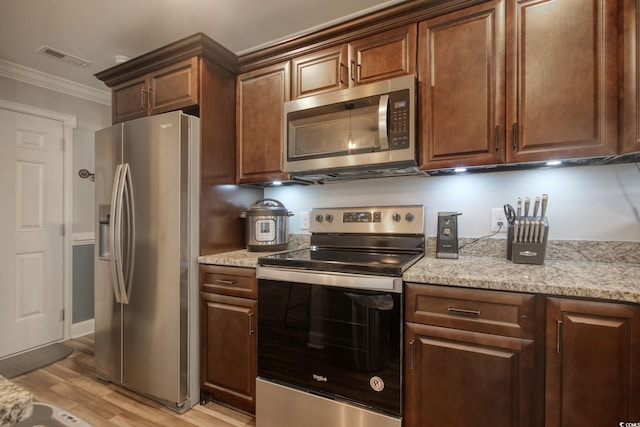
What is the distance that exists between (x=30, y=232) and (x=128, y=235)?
156 cm

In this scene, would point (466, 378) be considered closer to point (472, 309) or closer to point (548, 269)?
point (472, 309)

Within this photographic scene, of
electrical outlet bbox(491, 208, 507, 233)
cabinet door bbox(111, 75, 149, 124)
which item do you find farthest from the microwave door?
cabinet door bbox(111, 75, 149, 124)

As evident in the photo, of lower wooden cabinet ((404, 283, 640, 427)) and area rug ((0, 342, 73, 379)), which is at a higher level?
lower wooden cabinet ((404, 283, 640, 427))

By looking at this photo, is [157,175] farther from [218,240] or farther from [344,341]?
[344,341]

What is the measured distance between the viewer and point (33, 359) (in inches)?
101

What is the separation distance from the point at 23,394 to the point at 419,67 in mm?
1876

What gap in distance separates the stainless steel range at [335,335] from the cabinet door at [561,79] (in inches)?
26.9

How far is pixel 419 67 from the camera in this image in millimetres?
1680

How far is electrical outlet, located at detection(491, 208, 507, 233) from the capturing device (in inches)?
69.0

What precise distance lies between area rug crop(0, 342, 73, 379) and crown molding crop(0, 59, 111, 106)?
7.75ft

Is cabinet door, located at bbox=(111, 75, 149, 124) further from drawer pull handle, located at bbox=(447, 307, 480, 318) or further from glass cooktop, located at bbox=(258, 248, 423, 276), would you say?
drawer pull handle, located at bbox=(447, 307, 480, 318)

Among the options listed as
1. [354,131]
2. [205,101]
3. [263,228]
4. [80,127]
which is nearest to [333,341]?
[263,228]

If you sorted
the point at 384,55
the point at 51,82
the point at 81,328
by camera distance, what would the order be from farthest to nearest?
the point at 81,328 → the point at 51,82 → the point at 384,55

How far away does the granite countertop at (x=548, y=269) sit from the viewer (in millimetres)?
1105
